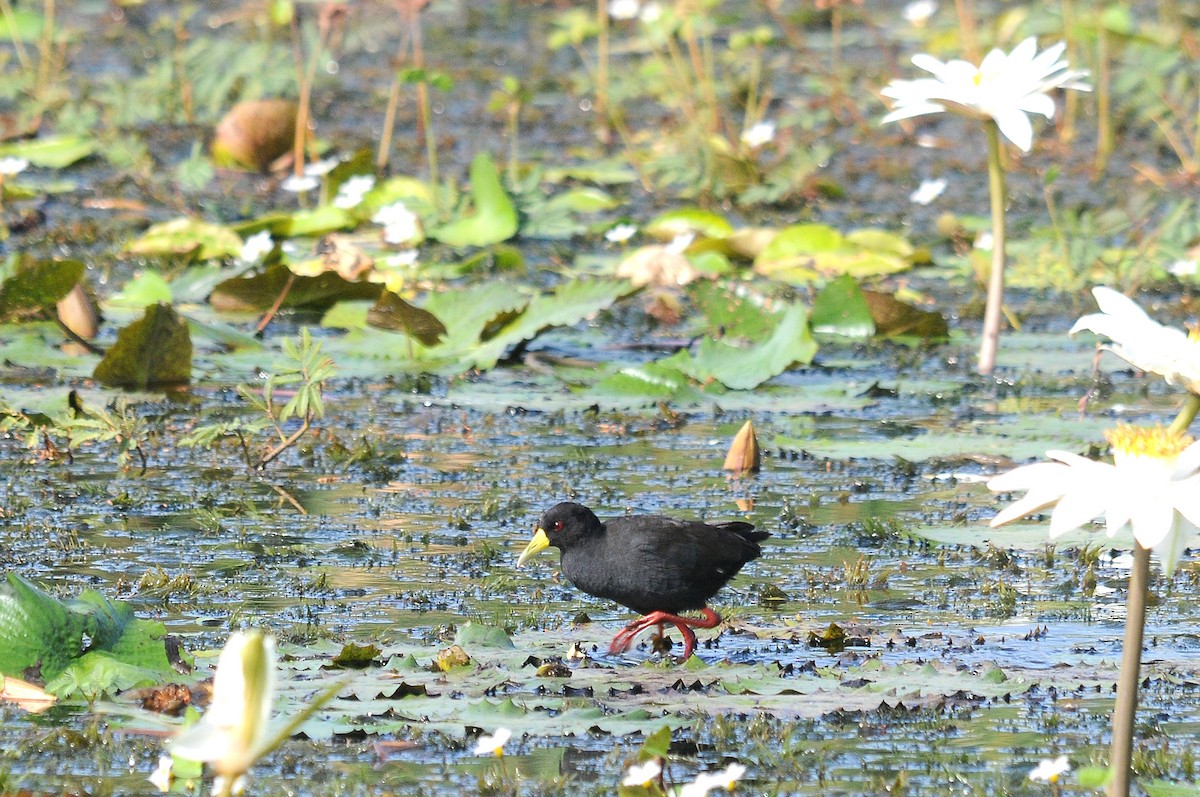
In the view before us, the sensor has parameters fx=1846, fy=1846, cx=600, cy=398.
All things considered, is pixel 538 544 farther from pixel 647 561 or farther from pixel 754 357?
pixel 754 357

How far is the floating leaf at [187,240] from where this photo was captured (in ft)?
26.6

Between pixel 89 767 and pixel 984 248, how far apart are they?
5.90 m

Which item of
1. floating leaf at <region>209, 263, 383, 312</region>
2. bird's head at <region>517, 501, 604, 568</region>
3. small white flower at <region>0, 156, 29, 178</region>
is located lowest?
bird's head at <region>517, 501, 604, 568</region>

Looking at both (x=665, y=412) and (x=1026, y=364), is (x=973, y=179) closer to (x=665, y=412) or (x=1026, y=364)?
(x=1026, y=364)

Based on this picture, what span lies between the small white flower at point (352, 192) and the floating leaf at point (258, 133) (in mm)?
1555

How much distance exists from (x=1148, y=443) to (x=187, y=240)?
646 centimetres

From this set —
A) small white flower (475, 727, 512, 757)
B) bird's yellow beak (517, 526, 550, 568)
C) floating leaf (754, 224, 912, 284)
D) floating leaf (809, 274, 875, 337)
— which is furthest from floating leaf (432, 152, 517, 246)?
small white flower (475, 727, 512, 757)

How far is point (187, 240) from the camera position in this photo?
8211mm

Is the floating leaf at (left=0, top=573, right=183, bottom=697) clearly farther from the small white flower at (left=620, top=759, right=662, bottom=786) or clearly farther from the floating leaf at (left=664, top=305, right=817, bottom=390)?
the floating leaf at (left=664, top=305, right=817, bottom=390)

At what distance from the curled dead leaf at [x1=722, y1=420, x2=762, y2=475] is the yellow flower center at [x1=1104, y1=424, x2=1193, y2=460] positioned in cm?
313

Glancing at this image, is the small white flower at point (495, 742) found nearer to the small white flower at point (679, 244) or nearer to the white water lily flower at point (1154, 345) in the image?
the white water lily flower at point (1154, 345)

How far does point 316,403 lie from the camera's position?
5.16 meters

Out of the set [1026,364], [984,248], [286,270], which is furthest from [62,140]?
[1026,364]

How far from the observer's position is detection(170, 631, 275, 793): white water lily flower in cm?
183
